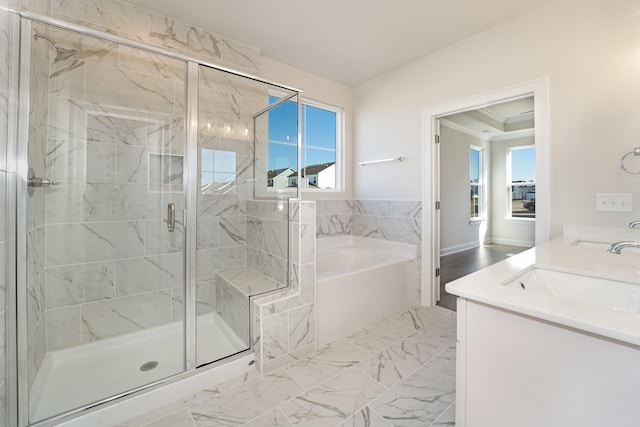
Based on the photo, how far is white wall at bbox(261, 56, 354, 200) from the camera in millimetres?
2884

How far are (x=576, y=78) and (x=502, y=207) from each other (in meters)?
4.73

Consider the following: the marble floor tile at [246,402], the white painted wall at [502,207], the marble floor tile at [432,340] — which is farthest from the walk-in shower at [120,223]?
the white painted wall at [502,207]

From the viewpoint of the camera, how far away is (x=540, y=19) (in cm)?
200

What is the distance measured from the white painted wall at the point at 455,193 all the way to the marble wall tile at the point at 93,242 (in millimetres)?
4456

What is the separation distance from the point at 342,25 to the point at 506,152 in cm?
519

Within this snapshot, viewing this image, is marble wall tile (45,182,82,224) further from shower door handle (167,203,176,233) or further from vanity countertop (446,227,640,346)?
vanity countertop (446,227,640,346)

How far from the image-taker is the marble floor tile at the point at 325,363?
1659 mm

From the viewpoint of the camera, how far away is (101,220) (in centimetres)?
201

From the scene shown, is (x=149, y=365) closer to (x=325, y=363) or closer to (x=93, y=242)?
(x=93, y=242)

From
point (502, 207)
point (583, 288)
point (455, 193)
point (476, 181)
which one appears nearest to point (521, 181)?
point (502, 207)

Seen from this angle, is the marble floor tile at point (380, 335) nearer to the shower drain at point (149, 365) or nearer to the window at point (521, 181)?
the shower drain at point (149, 365)

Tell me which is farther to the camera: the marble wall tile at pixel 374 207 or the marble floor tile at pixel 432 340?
the marble wall tile at pixel 374 207

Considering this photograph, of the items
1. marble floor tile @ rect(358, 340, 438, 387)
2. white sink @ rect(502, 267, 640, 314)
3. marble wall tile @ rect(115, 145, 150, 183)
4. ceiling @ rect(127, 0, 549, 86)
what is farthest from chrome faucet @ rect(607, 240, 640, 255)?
marble wall tile @ rect(115, 145, 150, 183)

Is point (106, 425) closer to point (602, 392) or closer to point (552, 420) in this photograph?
point (552, 420)
